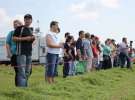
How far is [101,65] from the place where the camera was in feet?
80.5

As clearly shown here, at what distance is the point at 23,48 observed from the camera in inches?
514

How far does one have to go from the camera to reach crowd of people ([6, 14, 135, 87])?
13.0 meters

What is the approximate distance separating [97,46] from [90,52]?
1.82m

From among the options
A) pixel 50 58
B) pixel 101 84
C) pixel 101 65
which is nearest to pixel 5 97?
pixel 50 58

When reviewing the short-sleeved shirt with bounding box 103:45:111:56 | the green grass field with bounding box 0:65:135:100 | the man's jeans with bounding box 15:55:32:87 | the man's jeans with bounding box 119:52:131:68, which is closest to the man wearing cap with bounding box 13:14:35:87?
the man's jeans with bounding box 15:55:32:87

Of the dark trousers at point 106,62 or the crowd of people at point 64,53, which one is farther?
the dark trousers at point 106,62

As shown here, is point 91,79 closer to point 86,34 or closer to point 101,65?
point 86,34

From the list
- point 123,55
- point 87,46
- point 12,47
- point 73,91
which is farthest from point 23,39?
point 123,55

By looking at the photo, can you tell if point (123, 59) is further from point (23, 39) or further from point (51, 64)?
point (23, 39)

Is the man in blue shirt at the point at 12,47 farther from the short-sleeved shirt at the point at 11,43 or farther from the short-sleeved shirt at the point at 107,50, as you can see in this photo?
the short-sleeved shirt at the point at 107,50

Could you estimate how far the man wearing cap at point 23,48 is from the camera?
12.9m

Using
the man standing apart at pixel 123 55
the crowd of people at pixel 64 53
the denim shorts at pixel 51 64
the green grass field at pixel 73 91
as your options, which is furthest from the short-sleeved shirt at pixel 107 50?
the denim shorts at pixel 51 64

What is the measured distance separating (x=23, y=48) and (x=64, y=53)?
6071mm

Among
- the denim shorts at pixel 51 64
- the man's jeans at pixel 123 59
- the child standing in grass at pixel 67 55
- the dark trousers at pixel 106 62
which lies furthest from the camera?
the man's jeans at pixel 123 59
